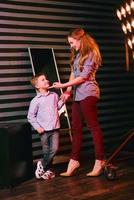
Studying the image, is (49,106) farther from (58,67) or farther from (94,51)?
(58,67)

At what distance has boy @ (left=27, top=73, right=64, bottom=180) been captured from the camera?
473cm

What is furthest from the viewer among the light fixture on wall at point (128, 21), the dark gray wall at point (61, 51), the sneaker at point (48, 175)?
the dark gray wall at point (61, 51)

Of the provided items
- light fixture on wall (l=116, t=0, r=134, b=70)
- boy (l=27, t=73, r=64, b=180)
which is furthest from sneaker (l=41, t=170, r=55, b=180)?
light fixture on wall (l=116, t=0, r=134, b=70)

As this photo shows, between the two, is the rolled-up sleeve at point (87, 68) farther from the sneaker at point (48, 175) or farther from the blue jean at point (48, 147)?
the sneaker at point (48, 175)

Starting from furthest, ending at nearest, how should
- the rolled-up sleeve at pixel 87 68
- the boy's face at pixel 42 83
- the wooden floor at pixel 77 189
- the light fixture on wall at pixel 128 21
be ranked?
the boy's face at pixel 42 83 < the rolled-up sleeve at pixel 87 68 < the light fixture on wall at pixel 128 21 < the wooden floor at pixel 77 189

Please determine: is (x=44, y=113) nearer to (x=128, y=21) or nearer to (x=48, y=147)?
(x=48, y=147)

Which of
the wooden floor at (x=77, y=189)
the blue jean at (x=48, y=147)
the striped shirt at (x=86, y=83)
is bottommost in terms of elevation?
the wooden floor at (x=77, y=189)

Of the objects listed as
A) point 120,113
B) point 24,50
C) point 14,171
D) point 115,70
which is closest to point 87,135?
point 120,113

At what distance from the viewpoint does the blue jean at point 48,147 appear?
4746 mm

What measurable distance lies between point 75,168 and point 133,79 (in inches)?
105

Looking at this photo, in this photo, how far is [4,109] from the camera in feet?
17.3

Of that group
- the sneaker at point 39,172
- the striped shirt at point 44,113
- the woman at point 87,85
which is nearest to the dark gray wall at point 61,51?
the striped shirt at point 44,113

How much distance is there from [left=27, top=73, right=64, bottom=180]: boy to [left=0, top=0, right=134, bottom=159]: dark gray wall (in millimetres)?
648

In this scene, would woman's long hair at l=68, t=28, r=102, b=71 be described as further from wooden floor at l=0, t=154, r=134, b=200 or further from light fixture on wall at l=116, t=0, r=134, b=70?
wooden floor at l=0, t=154, r=134, b=200
